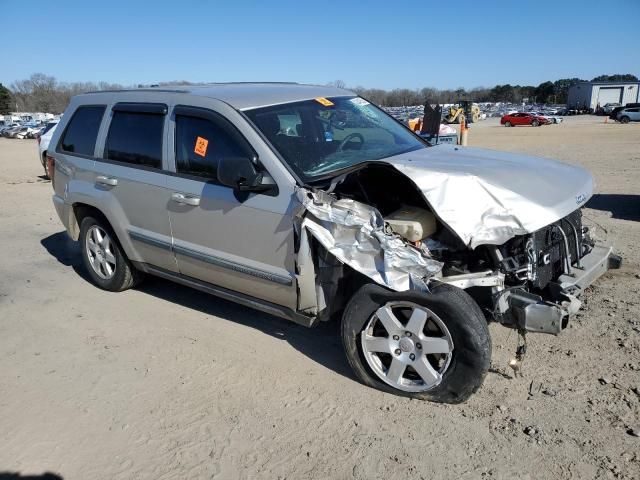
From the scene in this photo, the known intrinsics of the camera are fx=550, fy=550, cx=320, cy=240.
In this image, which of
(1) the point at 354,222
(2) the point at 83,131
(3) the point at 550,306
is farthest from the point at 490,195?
(2) the point at 83,131

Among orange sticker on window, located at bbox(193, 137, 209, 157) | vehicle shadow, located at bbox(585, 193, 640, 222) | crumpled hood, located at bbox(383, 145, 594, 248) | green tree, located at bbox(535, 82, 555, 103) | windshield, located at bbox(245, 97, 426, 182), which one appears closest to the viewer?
crumpled hood, located at bbox(383, 145, 594, 248)

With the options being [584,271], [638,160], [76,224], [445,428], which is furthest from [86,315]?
[638,160]

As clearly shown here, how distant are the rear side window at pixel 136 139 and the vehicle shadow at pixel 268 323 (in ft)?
4.67

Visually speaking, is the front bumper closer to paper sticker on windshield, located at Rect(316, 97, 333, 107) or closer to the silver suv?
the silver suv

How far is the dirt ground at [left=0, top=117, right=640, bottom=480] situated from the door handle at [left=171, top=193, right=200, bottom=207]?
3.67ft

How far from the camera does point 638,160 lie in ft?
51.1

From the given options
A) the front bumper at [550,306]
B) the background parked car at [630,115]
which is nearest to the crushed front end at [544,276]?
the front bumper at [550,306]

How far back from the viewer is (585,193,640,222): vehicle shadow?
7828 millimetres

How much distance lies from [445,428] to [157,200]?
9.36ft

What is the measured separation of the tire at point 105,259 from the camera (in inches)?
210

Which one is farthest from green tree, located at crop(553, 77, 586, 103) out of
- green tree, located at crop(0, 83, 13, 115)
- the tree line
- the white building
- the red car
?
green tree, located at crop(0, 83, 13, 115)

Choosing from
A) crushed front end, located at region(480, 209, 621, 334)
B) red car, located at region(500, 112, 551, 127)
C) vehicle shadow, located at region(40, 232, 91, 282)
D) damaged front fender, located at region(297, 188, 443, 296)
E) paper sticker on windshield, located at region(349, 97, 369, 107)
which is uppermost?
paper sticker on windshield, located at region(349, 97, 369, 107)

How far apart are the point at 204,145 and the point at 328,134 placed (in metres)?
0.98

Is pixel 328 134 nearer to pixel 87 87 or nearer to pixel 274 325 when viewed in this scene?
pixel 274 325
